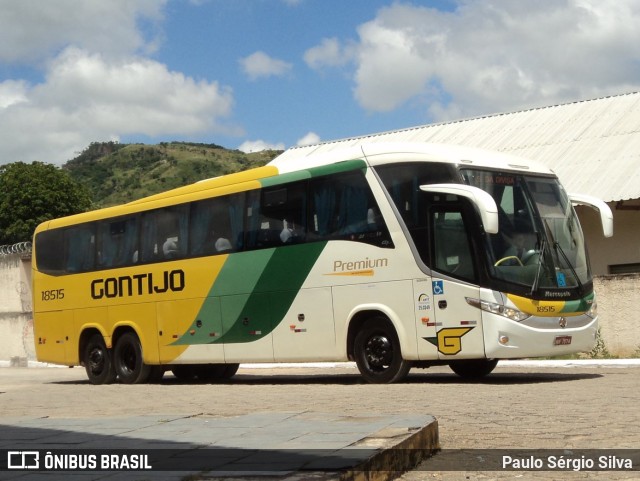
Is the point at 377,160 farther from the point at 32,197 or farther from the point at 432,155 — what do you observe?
the point at 32,197

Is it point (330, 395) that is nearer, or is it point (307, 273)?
point (330, 395)

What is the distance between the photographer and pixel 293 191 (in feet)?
54.4

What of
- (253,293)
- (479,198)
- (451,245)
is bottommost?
(253,293)

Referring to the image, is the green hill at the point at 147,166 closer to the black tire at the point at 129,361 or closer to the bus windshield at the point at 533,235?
the black tire at the point at 129,361

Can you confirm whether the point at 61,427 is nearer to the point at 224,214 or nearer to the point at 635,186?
the point at 224,214

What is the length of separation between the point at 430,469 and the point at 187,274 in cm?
1186

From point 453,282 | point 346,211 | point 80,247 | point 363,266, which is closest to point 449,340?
point 453,282

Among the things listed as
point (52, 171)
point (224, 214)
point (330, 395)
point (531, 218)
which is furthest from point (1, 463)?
point (52, 171)

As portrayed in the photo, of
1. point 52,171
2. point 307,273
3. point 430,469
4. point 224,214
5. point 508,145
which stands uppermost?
point 52,171

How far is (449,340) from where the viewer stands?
14703mm

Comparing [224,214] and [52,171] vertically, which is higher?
[52,171]

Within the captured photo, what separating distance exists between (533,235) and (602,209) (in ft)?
7.66

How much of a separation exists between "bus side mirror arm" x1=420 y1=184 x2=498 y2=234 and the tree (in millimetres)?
60730

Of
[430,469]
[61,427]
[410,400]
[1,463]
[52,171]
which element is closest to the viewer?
[1,463]
